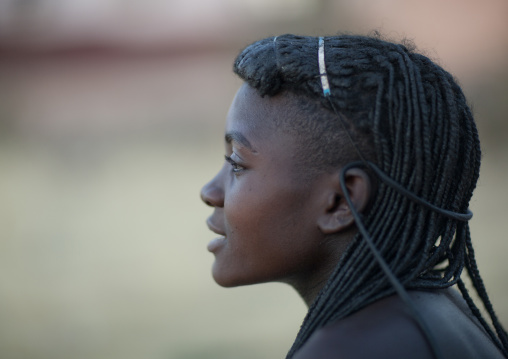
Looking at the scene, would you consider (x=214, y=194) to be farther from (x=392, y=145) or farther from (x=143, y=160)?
(x=143, y=160)

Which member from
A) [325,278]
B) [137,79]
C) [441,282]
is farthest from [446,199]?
[137,79]

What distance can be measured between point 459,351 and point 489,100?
839 centimetres

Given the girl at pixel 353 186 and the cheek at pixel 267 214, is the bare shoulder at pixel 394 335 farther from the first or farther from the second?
the cheek at pixel 267 214

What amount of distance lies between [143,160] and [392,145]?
278 inches

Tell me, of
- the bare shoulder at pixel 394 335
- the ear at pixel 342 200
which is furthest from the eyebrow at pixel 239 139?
the bare shoulder at pixel 394 335

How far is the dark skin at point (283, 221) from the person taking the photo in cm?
205

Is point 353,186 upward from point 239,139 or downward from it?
downward

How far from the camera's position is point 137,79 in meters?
9.95

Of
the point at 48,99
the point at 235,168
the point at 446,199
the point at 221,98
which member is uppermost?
the point at 48,99

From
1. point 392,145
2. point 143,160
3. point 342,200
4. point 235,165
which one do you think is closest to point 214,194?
point 235,165

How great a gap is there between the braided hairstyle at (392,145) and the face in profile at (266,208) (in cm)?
10

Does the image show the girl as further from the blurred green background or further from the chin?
the blurred green background

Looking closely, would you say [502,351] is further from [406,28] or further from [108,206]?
→ [406,28]

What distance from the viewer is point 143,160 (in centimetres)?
889
